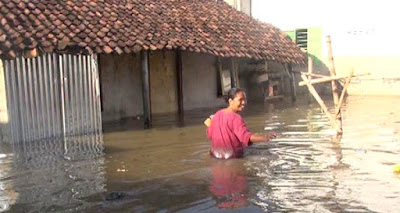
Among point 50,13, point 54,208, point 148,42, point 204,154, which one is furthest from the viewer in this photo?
point 148,42

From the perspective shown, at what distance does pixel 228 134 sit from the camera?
682cm

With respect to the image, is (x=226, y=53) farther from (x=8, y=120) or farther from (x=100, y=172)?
(x=100, y=172)

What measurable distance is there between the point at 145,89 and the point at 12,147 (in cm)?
428

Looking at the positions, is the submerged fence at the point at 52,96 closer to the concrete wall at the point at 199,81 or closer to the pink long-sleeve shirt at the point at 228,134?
the pink long-sleeve shirt at the point at 228,134

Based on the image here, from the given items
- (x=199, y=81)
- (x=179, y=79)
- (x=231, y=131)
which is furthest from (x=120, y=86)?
(x=231, y=131)

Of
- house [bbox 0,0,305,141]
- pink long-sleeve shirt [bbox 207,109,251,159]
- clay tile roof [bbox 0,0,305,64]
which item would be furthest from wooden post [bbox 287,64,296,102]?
pink long-sleeve shirt [bbox 207,109,251,159]

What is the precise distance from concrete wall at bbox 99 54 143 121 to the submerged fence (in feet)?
8.64

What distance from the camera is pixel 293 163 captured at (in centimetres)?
743

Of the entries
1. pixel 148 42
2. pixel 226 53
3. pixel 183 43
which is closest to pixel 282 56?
pixel 226 53

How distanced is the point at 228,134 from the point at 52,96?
5170mm

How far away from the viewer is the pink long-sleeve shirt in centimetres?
661

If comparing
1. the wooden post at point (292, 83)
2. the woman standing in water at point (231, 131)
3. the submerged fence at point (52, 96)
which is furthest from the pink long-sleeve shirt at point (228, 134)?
the wooden post at point (292, 83)

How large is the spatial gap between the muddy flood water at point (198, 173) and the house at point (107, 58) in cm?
88

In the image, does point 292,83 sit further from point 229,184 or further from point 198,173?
point 229,184
